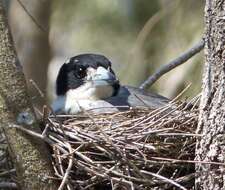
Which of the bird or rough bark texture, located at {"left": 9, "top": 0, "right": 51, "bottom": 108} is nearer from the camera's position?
the bird

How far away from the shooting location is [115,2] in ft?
33.8

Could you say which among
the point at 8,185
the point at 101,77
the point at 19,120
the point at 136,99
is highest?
the point at 19,120

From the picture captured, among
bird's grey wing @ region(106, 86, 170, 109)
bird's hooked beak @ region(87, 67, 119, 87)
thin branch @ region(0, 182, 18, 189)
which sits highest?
bird's hooked beak @ region(87, 67, 119, 87)

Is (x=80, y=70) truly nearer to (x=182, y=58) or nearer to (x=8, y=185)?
(x=182, y=58)

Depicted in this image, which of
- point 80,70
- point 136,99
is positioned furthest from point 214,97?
point 80,70

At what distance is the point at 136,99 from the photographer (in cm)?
500

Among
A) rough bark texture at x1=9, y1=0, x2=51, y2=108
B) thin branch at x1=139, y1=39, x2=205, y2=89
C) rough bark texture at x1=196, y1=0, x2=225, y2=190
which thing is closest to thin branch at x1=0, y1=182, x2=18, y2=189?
rough bark texture at x1=196, y1=0, x2=225, y2=190

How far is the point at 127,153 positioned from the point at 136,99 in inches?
44.2

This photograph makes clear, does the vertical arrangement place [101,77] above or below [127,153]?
above

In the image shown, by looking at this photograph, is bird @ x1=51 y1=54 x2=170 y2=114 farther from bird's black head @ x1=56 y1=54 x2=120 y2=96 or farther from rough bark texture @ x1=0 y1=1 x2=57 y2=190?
rough bark texture @ x1=0 y1=1 x2=57 y2=190

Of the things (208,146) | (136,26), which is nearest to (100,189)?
(208,146)

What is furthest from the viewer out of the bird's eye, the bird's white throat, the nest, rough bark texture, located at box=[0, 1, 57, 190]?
the bird's eye

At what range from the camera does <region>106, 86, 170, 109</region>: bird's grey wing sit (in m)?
4.91

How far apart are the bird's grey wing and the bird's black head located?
0.07 m
